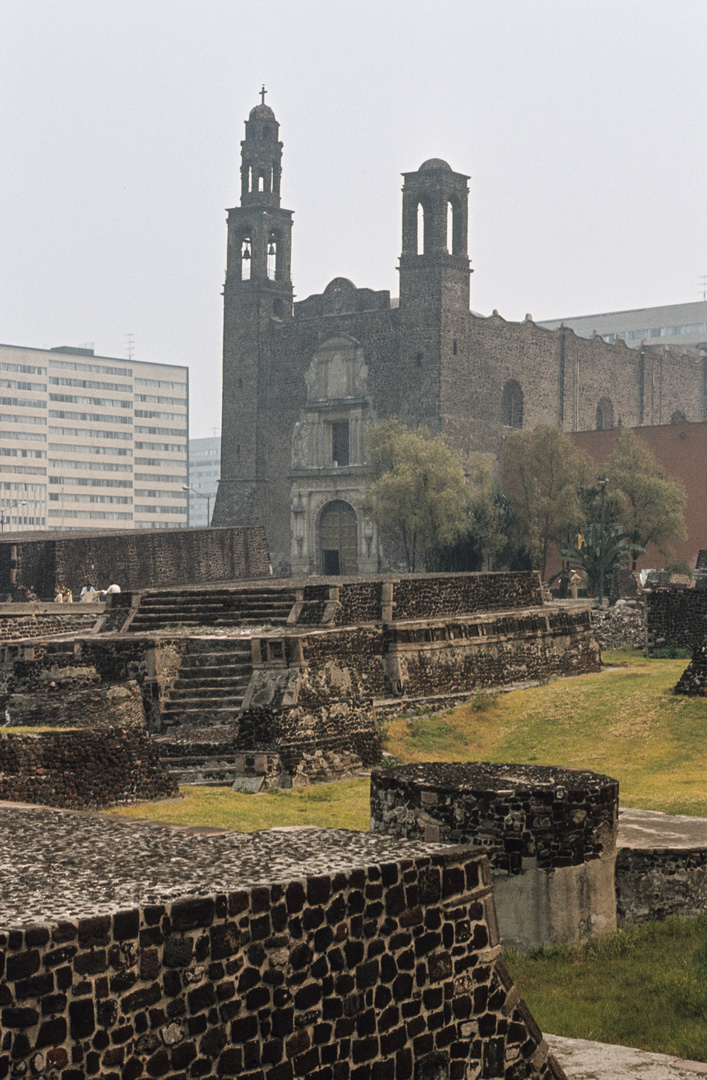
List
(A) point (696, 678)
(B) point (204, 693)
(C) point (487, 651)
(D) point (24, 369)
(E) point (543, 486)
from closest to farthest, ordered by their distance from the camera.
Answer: (B) point (204, 693) → (A) point (696, 678) → (C) point (487, 651) → (E) point (543, 486) → (D) point (24, 369)

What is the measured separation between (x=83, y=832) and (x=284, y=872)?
1.73 metres

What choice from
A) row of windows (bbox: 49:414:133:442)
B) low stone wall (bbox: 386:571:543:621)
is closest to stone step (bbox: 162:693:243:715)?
low stone wall (bbox: 386:571:543:621)

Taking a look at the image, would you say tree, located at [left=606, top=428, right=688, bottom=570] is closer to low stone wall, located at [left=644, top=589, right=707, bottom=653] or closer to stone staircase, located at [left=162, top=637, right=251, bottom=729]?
low stone wall, located at [left=644, top=589, right=707, bottom=653]

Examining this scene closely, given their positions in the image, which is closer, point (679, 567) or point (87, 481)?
point (679, 567)

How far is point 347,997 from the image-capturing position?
604 centimetres

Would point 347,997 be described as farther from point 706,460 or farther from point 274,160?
point 274,160

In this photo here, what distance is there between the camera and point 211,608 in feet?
72.2

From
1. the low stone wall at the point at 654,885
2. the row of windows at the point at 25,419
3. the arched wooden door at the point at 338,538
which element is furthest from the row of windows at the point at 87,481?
the low stone wall at the point at 654,885

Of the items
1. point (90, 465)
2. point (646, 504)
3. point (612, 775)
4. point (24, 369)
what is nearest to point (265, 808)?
point (612, 775)

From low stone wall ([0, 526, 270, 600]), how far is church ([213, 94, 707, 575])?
1190 cm

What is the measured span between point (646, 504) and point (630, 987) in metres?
35.6

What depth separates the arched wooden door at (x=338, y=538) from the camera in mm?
52594

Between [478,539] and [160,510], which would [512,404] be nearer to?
[478,539]

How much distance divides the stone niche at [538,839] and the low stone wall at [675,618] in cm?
1572
